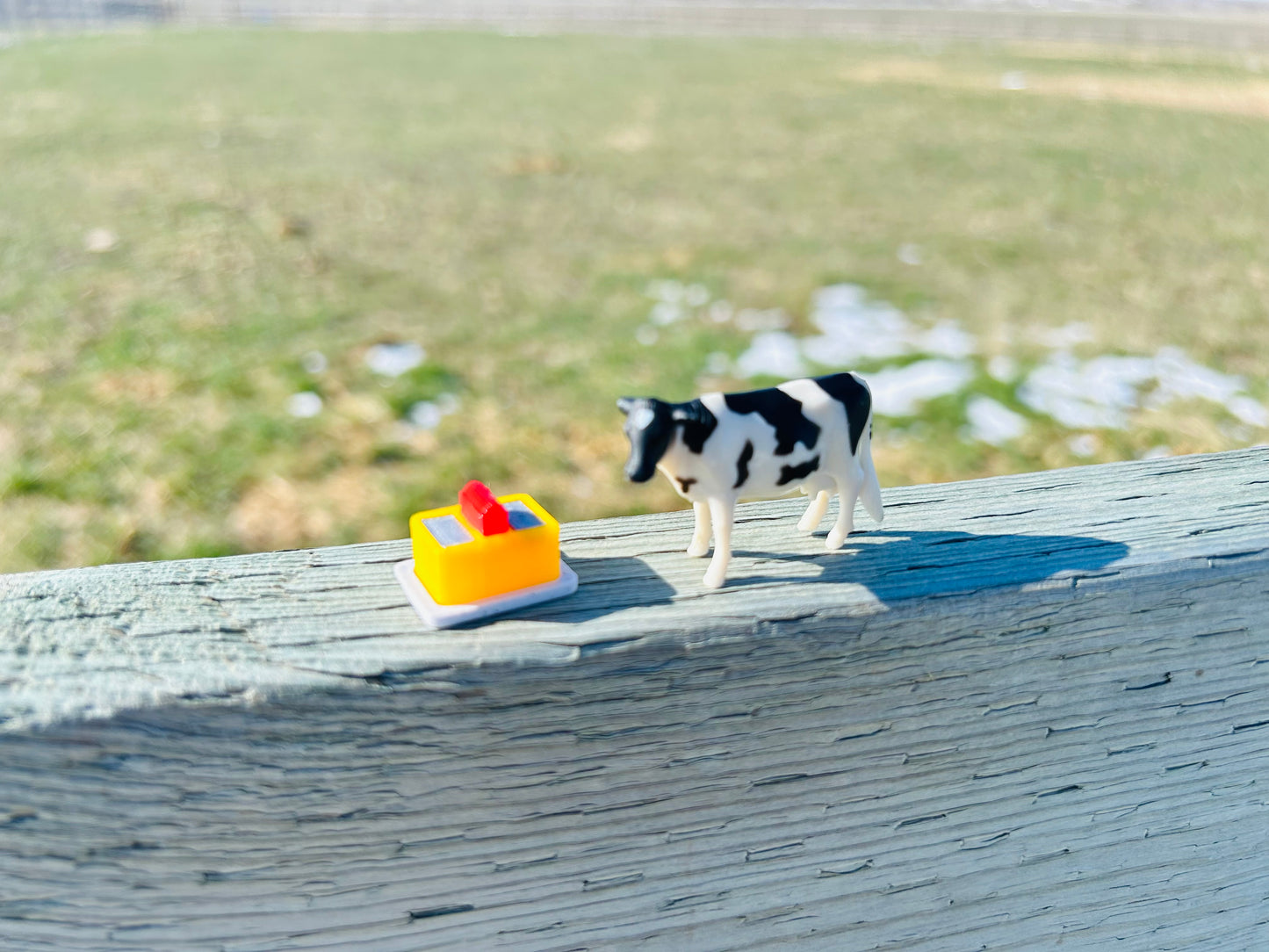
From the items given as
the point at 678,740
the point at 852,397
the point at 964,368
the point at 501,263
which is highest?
the point at 852,397

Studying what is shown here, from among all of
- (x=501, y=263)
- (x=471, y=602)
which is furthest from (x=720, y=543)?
(x=501, y=263)

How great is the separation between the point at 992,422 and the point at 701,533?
8.95 feet

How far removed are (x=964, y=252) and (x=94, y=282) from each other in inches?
174

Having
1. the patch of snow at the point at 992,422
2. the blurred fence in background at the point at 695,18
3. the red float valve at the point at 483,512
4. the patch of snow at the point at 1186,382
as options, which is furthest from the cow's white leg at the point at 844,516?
the blurred fence in background at the point at 695,18

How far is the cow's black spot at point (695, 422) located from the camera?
104 cm

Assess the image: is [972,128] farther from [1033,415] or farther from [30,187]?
[30,187]

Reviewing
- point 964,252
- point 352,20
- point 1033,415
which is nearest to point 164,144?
point 964,252

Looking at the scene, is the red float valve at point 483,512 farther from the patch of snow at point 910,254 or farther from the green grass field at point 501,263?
the patch of snow at point 910,254

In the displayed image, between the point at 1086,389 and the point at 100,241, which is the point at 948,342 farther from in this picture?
the point at 100,241

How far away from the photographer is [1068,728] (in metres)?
1.10

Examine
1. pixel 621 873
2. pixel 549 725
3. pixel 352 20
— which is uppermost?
pixel 549 725

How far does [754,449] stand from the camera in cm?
109

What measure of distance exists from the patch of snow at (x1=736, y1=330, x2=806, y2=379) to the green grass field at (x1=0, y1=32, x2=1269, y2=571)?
0.35ft

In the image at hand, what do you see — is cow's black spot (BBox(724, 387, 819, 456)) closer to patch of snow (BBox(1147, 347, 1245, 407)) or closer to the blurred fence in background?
patch of snow (BBox(1147, 347, 1245, 407))
